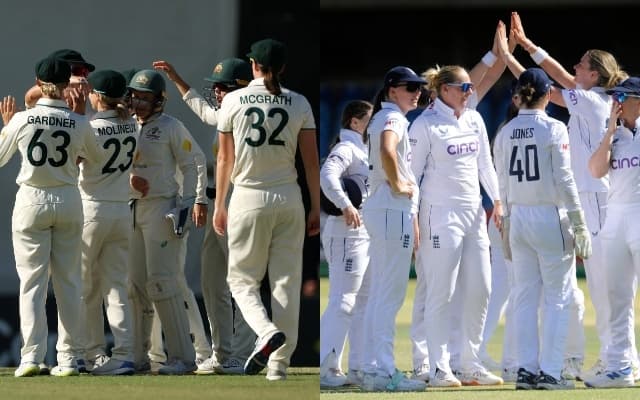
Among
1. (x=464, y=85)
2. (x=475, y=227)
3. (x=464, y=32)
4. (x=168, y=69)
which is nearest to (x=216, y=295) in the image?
(x=168, y=69)

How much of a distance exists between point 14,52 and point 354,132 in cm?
283

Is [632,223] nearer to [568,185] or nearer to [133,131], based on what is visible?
[568,185]

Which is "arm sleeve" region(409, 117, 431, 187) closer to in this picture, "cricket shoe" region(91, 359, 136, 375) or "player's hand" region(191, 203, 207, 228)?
"player's hand" region(191, 203, 207, 228)

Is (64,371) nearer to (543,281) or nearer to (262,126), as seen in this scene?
(262,126)

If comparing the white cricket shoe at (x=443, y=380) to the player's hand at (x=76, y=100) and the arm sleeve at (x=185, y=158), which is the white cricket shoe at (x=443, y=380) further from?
the player's hand at (x=76, y=100)

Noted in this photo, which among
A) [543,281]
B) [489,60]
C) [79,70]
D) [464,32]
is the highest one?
[464,32]

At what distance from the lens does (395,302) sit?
8.48m

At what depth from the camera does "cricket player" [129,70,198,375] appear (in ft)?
30.7

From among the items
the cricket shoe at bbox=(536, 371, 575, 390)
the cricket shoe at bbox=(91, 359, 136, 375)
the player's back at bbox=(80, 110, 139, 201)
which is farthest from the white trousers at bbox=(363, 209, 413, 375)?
the player's back at bbox=(80, 110, 139, 201)

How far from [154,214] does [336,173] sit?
131 cm

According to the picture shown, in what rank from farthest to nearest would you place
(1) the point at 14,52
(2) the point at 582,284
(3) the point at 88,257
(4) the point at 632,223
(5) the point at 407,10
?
1. (5) the point at 407,10
2. (2) the point at 582,284
3. (1) the point at 14,52
4. (3) the point at 88,257
5. (4) the point at 632,223

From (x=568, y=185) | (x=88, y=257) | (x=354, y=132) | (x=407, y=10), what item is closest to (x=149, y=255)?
(x=88, y=257)

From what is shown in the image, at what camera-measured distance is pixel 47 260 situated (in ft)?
28.9

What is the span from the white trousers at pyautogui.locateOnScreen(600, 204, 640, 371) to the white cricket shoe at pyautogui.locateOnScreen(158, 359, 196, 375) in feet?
9.06
